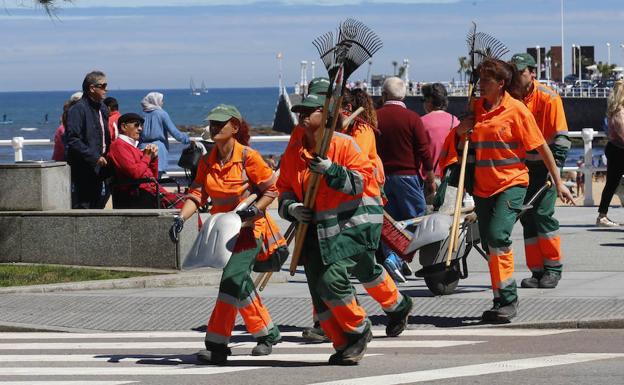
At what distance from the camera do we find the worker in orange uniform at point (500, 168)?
11086 millimetres

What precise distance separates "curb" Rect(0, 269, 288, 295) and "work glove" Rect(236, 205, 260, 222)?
4351mm

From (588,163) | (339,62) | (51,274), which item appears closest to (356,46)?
(339,62)

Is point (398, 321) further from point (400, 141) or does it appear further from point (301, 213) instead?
point (400, 141)

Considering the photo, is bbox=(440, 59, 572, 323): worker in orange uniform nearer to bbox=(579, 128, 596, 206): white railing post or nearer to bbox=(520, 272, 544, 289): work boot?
bbox=(520, 272, 544, 289): work boot

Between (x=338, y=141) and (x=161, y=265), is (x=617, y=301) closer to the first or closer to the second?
(x=338, y=141)

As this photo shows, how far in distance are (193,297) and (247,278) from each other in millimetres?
3182

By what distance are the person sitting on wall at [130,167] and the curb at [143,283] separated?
5.26 ft

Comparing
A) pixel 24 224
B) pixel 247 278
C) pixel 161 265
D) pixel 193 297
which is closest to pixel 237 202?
pixel 247 278

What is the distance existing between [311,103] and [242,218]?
888mm

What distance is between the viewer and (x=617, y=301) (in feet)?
38.0

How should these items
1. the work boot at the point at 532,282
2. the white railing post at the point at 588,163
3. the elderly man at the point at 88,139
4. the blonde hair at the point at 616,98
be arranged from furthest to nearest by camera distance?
1. the white railing post at the point at 588,163
2. the blonde hair at the point at 616,98
3. the elderly man at the point at 88,139
4. the work boot at the point at 532,282

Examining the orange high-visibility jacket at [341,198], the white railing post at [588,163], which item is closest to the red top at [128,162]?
the orange high-visibility jacket at [341,198]

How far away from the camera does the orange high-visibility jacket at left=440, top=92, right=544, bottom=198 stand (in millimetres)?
11188

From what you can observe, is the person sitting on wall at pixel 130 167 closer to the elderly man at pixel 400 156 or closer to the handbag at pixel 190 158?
the handbag at pixel 190 158
